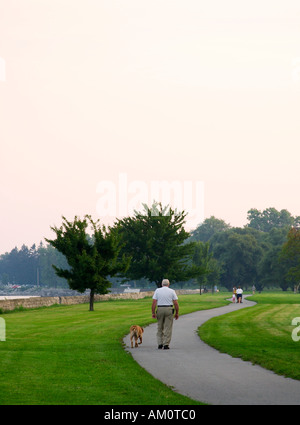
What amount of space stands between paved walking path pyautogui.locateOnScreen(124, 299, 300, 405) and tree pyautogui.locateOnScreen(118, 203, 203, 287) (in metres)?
44.7

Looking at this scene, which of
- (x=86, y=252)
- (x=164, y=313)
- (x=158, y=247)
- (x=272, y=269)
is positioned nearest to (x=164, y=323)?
(x=164, y=313)

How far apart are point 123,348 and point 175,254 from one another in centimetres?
4628

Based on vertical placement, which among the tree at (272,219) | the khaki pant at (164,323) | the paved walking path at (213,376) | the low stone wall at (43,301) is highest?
the tree at (272,219)

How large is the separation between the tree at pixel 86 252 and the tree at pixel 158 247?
16.5 m

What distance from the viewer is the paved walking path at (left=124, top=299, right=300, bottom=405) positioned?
34.7 ft

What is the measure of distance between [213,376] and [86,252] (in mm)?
34839

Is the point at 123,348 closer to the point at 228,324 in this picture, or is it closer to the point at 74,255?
the point at 228,324

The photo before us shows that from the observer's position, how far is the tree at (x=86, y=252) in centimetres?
4662

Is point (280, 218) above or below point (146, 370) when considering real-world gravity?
above

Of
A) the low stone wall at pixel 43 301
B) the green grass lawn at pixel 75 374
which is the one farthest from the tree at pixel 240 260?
the green grass lawn at pixel 75 374

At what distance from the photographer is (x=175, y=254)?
6500cm

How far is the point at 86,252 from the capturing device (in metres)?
47.4

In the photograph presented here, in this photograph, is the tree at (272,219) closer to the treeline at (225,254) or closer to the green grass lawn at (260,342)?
the treeline at (225,254)
